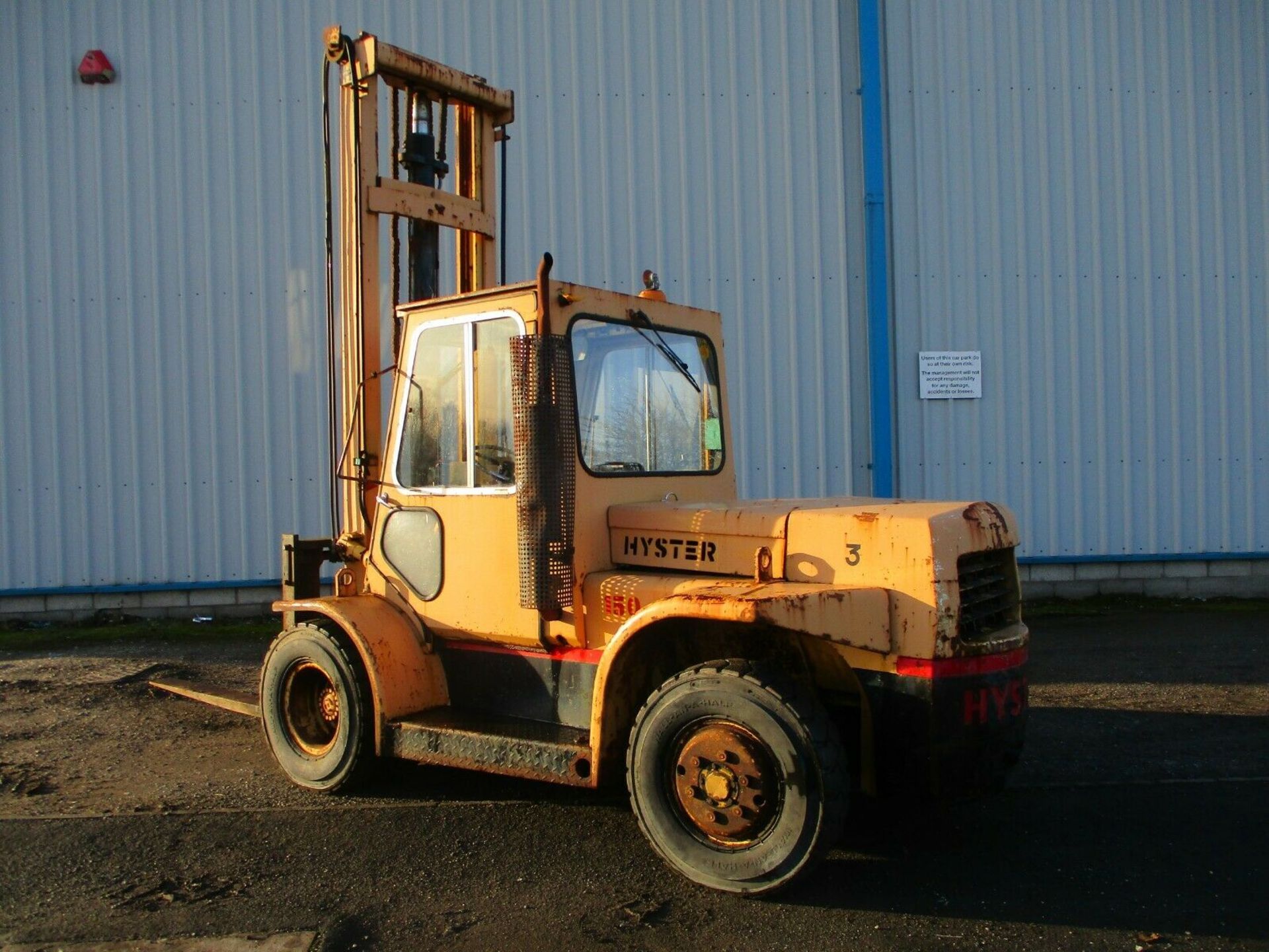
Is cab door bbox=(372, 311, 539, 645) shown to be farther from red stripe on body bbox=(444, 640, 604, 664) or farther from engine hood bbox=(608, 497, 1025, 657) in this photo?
engine hood bbox=(608, 497, 1025, 657)

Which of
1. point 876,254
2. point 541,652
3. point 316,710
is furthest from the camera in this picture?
point 876,254

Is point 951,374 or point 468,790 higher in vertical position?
point 951,374

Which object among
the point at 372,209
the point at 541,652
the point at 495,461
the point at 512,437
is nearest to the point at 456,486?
the point at 495,461

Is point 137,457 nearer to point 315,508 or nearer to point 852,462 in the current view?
point 315,508

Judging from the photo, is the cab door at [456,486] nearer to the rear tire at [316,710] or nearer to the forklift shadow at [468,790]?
the rear tire at [316,710]

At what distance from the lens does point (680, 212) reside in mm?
10859

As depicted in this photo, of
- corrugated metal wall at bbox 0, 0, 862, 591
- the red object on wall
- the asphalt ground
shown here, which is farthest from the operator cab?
the red object on wall

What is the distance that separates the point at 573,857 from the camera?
4.54 meters

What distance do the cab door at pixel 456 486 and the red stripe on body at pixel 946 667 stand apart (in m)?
1.66

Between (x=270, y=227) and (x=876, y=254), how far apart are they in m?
6.07

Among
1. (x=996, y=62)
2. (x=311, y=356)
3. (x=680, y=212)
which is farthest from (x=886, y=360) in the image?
(x=311, y=356)

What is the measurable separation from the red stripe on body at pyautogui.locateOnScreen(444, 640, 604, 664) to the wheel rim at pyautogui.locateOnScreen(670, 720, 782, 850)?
579 millimetres

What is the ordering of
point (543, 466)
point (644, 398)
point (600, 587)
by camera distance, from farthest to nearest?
point (644, 398), point (600, 587), point (543, 466)

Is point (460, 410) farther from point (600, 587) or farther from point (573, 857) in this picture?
point (573, 857)
